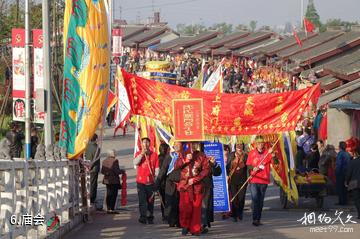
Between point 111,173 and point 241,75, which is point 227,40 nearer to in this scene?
point 241,75

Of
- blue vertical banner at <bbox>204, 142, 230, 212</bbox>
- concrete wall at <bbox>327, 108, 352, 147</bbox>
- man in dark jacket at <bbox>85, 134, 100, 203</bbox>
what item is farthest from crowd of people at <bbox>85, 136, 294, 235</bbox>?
concrete wall at <bbox>327, 108, 352, 147</bbox>

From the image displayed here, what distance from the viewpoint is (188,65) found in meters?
71.9

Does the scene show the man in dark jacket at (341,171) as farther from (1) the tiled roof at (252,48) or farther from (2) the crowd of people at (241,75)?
(1) the tiled roof at (252,48)

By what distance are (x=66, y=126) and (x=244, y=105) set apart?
3.48 m

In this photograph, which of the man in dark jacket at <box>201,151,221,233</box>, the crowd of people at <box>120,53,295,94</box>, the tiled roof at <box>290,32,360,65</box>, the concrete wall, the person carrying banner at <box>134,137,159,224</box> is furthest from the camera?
the crowd of people at <box>120,53,295,94</box>

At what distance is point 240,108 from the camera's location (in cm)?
1942

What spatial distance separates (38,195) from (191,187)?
12.1 feet

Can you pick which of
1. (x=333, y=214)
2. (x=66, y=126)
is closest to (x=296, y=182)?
(x=333, y=214)

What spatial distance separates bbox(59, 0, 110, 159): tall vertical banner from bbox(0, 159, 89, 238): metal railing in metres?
0.62

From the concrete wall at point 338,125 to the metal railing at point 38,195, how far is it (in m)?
10.3

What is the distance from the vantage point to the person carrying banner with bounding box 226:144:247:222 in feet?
65.2

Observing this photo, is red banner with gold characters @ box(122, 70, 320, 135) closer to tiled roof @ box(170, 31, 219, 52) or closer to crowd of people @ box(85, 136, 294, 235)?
crowd of people @ box(85, 136, 294, 235)

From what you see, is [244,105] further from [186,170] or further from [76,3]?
[76,3]

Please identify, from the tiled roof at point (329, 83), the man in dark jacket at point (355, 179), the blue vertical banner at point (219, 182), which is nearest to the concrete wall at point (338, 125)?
the tiled roof at point (329, 83)
